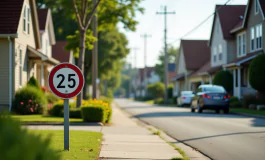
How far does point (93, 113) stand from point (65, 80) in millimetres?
10503

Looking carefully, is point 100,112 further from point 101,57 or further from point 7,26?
point 101,57

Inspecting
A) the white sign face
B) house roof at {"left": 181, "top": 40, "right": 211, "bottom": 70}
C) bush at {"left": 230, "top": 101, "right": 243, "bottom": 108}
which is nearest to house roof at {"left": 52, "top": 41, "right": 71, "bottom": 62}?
bush at {"left": 230, "top": 101, "right": 243, "bottom": 108}

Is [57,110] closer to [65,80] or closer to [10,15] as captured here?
[10,15]

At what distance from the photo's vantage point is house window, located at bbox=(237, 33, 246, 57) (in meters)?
40.1

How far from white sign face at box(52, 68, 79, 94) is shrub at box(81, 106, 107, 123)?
10279 millimetres

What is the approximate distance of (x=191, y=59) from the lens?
59.8 m

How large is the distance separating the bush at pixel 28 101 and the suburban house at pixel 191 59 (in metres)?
33.4

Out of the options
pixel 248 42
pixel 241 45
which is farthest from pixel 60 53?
pixel 248 42

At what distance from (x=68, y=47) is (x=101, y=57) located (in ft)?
87.6

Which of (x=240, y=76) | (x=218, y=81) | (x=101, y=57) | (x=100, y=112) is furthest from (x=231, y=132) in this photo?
(x=101, y=57)

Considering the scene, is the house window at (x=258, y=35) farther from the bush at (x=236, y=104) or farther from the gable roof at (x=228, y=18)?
the gable roof at (x=228, y=18)

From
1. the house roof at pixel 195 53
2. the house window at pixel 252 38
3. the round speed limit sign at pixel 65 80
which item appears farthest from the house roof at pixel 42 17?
the round speed limit sign at pixel 65 80

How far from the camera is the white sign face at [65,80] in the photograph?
850 centimetres

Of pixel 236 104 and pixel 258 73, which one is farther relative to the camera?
pixel 236 104
